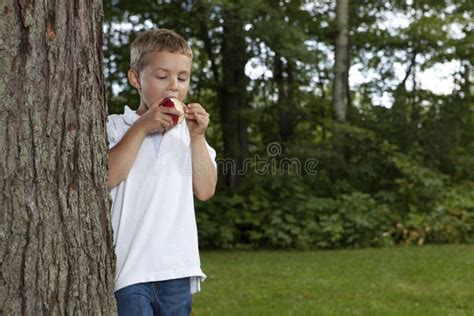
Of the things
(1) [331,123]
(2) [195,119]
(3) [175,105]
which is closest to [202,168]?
(2) [195,119]

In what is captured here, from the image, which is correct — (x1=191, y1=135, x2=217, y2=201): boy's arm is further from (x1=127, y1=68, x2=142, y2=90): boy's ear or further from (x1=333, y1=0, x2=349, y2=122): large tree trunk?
(x1=333, y1=0, x2=349, y2=122): large tree trunk

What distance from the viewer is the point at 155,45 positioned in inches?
120

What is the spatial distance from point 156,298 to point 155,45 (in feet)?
3.13

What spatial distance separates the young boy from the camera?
2869 mm

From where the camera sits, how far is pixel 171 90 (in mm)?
3031

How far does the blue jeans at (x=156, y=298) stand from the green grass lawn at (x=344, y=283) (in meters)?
4.29

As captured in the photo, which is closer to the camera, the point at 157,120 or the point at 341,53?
the point at 157,120

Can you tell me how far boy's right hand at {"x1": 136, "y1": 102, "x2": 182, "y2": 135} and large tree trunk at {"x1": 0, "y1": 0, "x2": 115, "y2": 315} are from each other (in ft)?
0.80

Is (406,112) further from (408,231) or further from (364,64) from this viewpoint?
(408,231)

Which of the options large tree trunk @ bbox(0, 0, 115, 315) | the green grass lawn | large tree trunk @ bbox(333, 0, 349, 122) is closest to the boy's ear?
large tree trunk @ bbox(0, 0, 115, 315)

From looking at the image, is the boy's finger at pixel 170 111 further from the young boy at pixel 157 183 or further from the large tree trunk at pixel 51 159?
the large tree trunk at pixel 51 159

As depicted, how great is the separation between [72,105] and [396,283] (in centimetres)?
710

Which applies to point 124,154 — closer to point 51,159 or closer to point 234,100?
point 51,159

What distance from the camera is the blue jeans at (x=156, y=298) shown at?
2840mm
